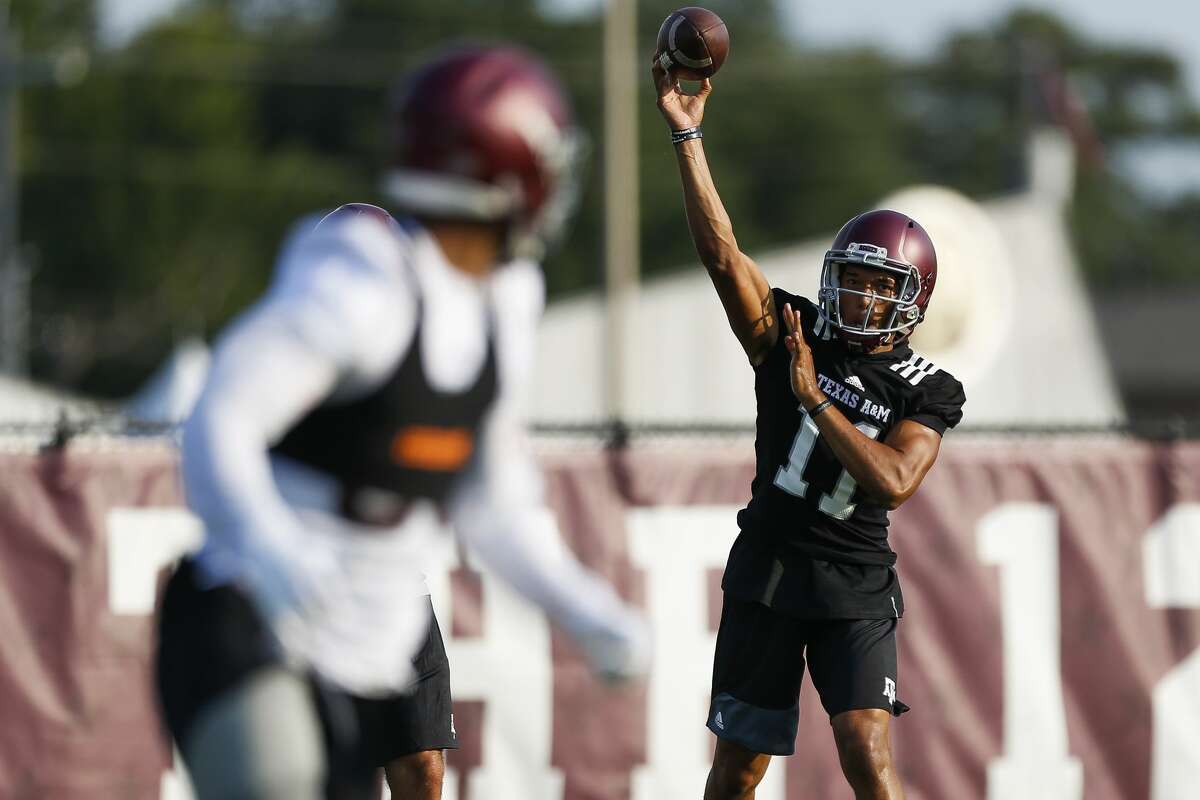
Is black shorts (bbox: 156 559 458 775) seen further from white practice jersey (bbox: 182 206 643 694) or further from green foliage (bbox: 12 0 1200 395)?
green foliage (bbox: 12 0 1200 395)

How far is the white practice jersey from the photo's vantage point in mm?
3330

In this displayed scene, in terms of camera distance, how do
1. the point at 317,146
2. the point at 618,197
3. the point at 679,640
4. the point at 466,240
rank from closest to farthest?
the point at 466,240
the point at 679,640
the point at 618,197
the point at 317,146

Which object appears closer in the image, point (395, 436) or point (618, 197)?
point (395, 436)

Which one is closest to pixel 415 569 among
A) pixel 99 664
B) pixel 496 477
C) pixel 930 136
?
pixel 496 477

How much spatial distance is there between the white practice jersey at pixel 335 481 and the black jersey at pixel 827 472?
7.05 feet

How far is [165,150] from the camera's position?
2431 inches

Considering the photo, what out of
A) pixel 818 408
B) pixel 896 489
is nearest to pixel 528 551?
pixel 818 408

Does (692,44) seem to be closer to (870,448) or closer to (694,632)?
(870,448)

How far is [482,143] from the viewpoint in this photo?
3.51 metres

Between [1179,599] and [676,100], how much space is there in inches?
145

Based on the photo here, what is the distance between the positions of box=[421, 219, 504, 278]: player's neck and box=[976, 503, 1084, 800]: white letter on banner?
4.93 m

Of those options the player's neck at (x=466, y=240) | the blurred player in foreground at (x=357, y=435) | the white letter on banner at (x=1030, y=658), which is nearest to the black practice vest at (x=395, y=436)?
the blurred player in foreground at (x=357, y=435)

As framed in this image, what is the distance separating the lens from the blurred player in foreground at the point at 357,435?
132 inches

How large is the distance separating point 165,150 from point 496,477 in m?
60.2
